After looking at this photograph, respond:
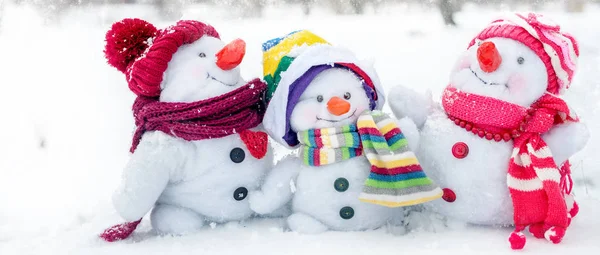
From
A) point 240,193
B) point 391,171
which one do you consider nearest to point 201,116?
point 240,193

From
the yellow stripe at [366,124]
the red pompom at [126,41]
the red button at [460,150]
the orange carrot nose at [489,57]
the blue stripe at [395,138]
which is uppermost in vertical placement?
the red pompom at [126,41]

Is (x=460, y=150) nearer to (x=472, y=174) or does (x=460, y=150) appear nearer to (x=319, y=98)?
(x=472, y=174)

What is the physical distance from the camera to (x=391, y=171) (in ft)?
5.46

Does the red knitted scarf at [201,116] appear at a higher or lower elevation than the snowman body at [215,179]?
higher

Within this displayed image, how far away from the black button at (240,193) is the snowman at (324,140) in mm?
33

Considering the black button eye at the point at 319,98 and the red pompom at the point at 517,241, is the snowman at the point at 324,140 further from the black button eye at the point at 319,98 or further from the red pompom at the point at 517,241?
the red pompom at the point at 517,241

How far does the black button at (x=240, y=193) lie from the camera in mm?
1799

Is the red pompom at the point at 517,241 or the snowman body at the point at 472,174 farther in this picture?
the snowman body at the point at 472,174

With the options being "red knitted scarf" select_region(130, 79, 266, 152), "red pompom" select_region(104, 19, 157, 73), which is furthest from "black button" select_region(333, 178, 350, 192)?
"red pompom" select_region(104, 19, 157, 73)

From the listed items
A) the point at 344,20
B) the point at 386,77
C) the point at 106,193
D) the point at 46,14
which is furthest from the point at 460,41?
the point at 46,14

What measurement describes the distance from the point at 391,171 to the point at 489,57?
43 cm

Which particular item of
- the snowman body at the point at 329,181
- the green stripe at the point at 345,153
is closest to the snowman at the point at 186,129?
the snowman body at the point at 329,181

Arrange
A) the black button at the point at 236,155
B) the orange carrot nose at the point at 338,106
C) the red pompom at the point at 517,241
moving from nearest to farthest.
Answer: the red pompom at the point at 517,241 → the orange carrot nose at the point at 338,106 → the black button at the point at 236,155

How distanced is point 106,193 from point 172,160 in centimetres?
92
